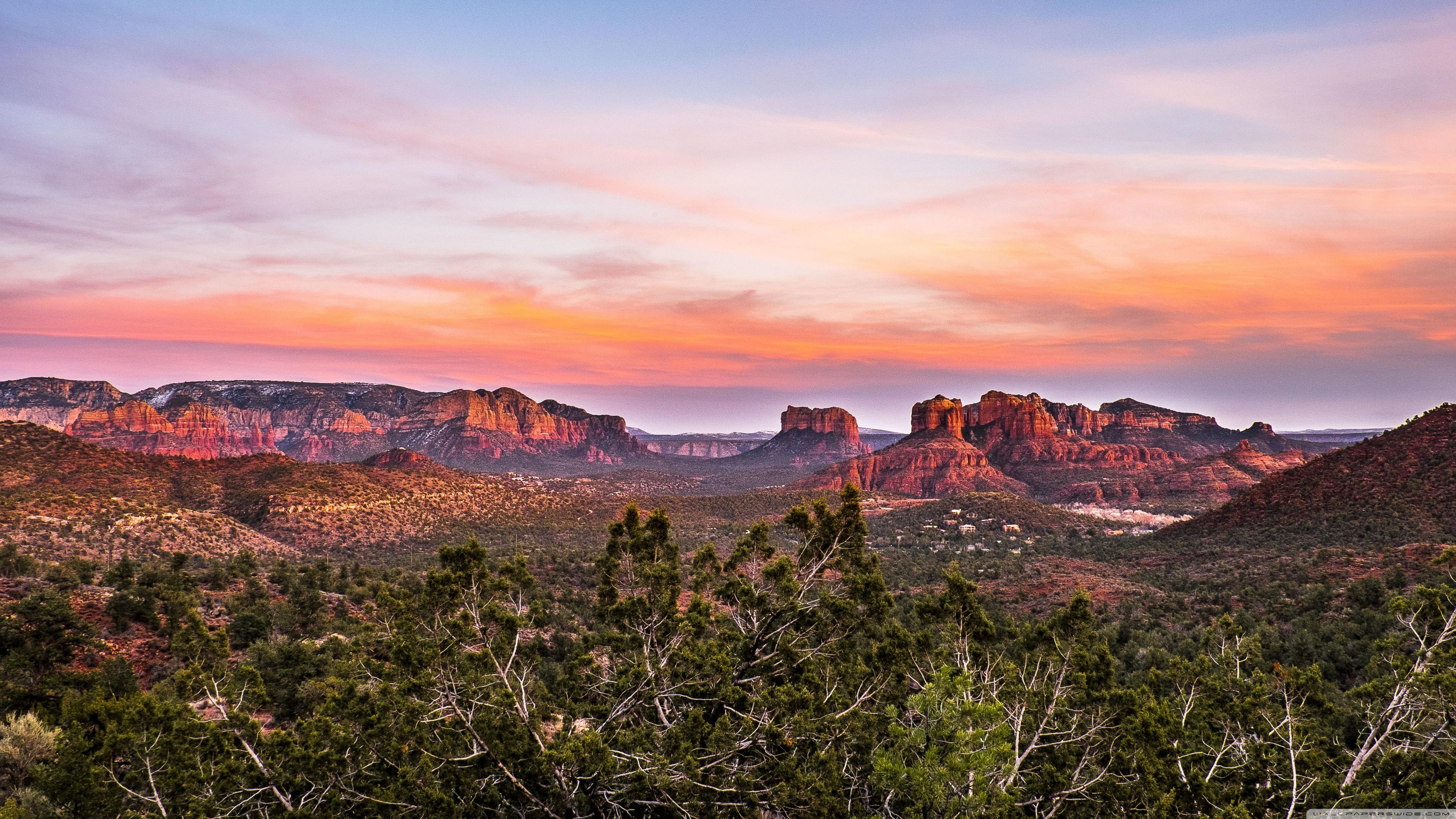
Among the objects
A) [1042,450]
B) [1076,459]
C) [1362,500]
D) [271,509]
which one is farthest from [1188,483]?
[271,509]

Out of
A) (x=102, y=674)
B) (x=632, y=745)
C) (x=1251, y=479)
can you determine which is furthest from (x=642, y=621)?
(x=1251, y=479)

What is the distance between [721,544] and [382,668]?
70.4 metres

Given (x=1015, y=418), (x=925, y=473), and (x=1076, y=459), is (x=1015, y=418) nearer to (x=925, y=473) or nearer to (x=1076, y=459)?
(x=1076, y=459)

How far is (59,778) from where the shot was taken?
14453 millimetres

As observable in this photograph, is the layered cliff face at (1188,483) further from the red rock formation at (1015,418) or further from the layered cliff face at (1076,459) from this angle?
the red rock formation at (1015,418)

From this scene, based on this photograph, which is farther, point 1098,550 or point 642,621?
point 1098,550

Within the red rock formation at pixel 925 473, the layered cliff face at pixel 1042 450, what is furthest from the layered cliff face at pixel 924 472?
the layered cliff face at pixel 1042 450

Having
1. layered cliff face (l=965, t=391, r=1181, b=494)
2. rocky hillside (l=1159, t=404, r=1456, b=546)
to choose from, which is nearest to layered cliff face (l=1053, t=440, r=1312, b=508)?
layered cliff face (l=965, t=391, r=1181, b=494)

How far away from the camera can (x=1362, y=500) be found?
2261 inches

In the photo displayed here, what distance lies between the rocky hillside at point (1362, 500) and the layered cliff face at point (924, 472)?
7578 centimetres

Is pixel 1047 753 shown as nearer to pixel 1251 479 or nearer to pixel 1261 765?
pixel 1261 765

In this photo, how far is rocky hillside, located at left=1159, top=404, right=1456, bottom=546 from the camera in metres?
50.6

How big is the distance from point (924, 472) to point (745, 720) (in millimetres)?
158151

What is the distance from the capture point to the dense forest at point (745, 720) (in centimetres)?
1284
